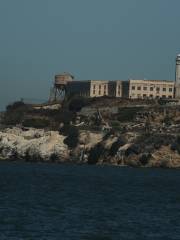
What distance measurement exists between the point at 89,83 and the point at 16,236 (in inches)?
5604

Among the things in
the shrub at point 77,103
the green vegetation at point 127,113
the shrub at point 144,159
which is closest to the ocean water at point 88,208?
the shrub at point 144,159

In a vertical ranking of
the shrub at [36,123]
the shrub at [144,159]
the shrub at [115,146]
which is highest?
the shrub at [36,123]

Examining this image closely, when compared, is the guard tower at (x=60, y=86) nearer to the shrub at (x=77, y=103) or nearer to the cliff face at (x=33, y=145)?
the shrub at (x=77, y=103)

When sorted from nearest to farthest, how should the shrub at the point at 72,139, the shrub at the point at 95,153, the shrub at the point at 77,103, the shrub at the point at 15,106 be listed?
the shrub at the point at 95,153 < the shrub at the point at 72,139 < the shrub at the point at 77,103 < the shrub at the point at 15,106

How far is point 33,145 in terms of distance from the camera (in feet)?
445

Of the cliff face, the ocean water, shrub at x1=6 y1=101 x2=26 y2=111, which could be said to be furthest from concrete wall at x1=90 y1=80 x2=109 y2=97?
the ocean water

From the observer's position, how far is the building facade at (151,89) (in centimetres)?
17688

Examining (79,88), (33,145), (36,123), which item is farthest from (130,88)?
(33,145)

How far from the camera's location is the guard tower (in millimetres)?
194000

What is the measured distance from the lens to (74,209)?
55.2 m

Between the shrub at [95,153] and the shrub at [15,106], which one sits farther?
the shrub at [15,106]

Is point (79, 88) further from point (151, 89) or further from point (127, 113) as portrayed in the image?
point (127, 113)

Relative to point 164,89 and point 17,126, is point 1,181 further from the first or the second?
point 164,89

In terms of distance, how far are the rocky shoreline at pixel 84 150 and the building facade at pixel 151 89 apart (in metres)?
35.1
